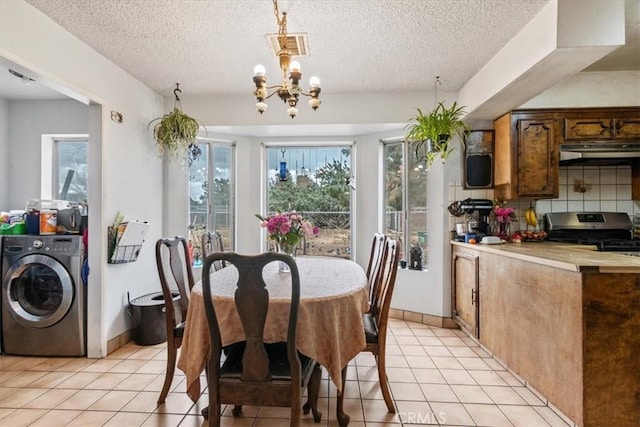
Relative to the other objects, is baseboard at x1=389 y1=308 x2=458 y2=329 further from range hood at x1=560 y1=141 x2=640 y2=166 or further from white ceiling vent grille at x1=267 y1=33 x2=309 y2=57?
white ceiling vent grille at x1=267 y1=33 x2=309 y2=57

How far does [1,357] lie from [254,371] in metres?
2.72

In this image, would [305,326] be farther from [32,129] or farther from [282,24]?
[32,129]

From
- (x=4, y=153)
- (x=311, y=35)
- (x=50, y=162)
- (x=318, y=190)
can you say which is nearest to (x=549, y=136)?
(x=311, y=35)

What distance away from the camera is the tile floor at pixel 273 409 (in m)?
1.96

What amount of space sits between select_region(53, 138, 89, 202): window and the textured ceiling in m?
1.38

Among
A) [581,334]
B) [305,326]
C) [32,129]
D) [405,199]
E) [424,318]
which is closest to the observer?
[305,326]

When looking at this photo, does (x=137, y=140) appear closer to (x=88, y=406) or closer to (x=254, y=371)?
(x=88, y=406)

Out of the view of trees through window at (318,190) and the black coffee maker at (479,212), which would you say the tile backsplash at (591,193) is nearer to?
the black coffee maker at (479,212)

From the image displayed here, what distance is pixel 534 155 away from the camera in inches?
124

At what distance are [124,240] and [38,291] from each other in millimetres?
796

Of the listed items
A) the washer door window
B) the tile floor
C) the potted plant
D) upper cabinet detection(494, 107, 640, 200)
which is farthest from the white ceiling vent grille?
the washer door window

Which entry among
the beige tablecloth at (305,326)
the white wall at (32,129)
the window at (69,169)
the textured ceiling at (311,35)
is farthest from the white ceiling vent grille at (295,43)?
the window at (69,169)

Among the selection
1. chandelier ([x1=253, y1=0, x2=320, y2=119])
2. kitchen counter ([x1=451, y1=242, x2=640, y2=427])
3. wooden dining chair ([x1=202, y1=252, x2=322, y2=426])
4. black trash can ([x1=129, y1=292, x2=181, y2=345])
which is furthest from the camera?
black trash can ([x1=129, y1=292, x2=181, y2=345])

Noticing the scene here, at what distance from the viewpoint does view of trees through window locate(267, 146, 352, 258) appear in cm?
435
